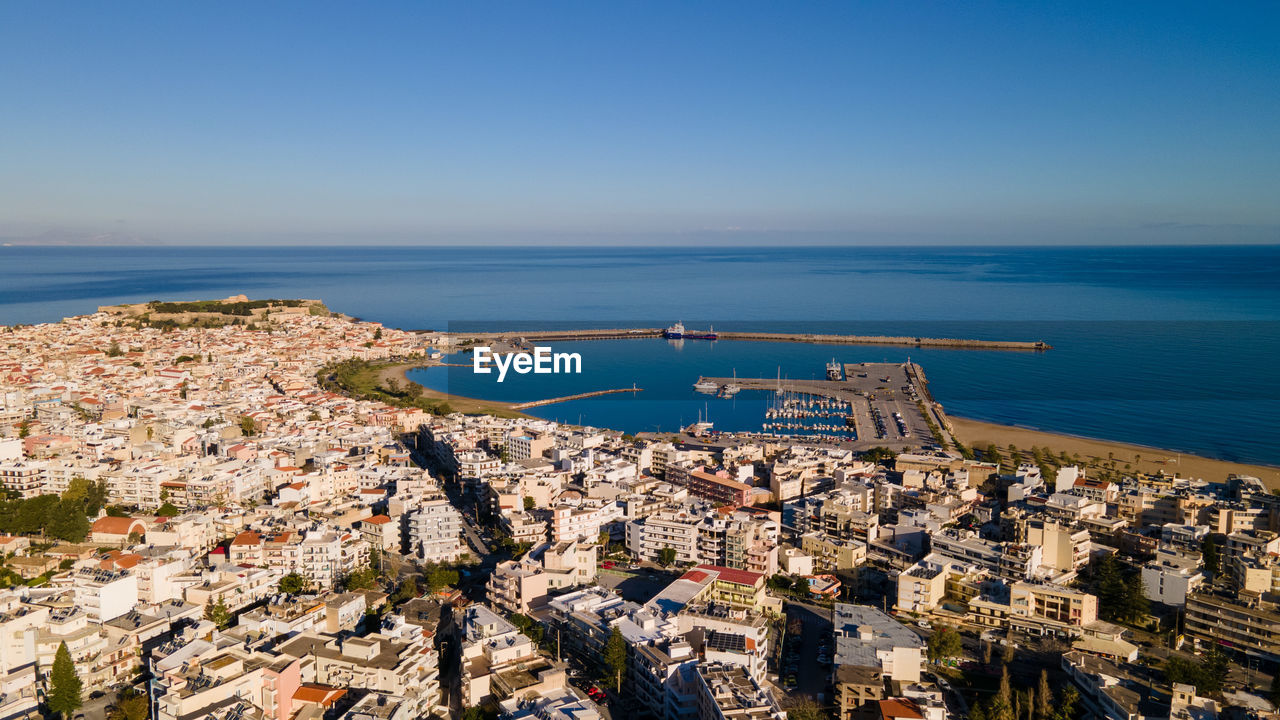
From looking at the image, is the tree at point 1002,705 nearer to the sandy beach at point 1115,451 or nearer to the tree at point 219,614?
the tree at point 219,614

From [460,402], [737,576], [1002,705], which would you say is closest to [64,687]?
[737,576]

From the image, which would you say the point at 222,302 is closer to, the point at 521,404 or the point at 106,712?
the point at 521,404

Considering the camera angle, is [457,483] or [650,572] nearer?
[650,572]

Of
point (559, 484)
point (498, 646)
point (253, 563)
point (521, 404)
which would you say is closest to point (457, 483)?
point (559, 484)

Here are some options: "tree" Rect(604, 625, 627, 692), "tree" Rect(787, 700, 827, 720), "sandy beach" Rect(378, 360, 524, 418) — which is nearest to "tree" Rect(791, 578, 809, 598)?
"tree" Rect(787, 700, 827, 720)

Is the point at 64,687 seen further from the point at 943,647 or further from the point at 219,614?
the point at 943,647

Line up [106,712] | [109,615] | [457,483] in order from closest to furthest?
[106,712], [109,615], [457,483]

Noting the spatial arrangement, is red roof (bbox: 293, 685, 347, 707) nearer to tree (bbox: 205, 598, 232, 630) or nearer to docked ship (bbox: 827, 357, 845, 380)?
tree (bbox: 205, 598, 232, 630)
